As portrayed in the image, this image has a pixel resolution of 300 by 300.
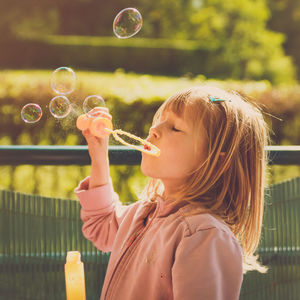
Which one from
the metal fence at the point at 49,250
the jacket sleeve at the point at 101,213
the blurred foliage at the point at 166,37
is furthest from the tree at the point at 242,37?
the jacket sleeve at the point at 101,213

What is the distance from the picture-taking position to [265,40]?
8.31 m

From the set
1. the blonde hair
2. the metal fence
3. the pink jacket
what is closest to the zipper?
the pink jacket

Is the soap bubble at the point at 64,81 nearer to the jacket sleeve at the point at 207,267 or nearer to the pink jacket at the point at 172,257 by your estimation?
the pink jacket at the point at 172,257

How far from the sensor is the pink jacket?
115 cm

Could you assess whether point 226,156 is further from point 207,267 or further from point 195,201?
point 207,267

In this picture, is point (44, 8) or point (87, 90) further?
point (44, 8)

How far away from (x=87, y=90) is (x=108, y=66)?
3.24 metres

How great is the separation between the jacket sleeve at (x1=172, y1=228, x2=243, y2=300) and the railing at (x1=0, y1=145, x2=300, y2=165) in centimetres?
74

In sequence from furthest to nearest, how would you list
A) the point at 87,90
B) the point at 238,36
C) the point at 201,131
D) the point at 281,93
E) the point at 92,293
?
the point at 238,36, the point at 281,93, the point at 87,90, the point at 92,293, the point at 201,131

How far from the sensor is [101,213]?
1.52 m

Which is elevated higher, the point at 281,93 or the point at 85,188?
the point at 281,93

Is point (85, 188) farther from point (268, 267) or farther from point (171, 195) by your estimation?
point (268, 267)

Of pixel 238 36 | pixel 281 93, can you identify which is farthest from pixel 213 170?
pixel 238 36

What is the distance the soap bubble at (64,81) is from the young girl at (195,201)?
1.03ft
